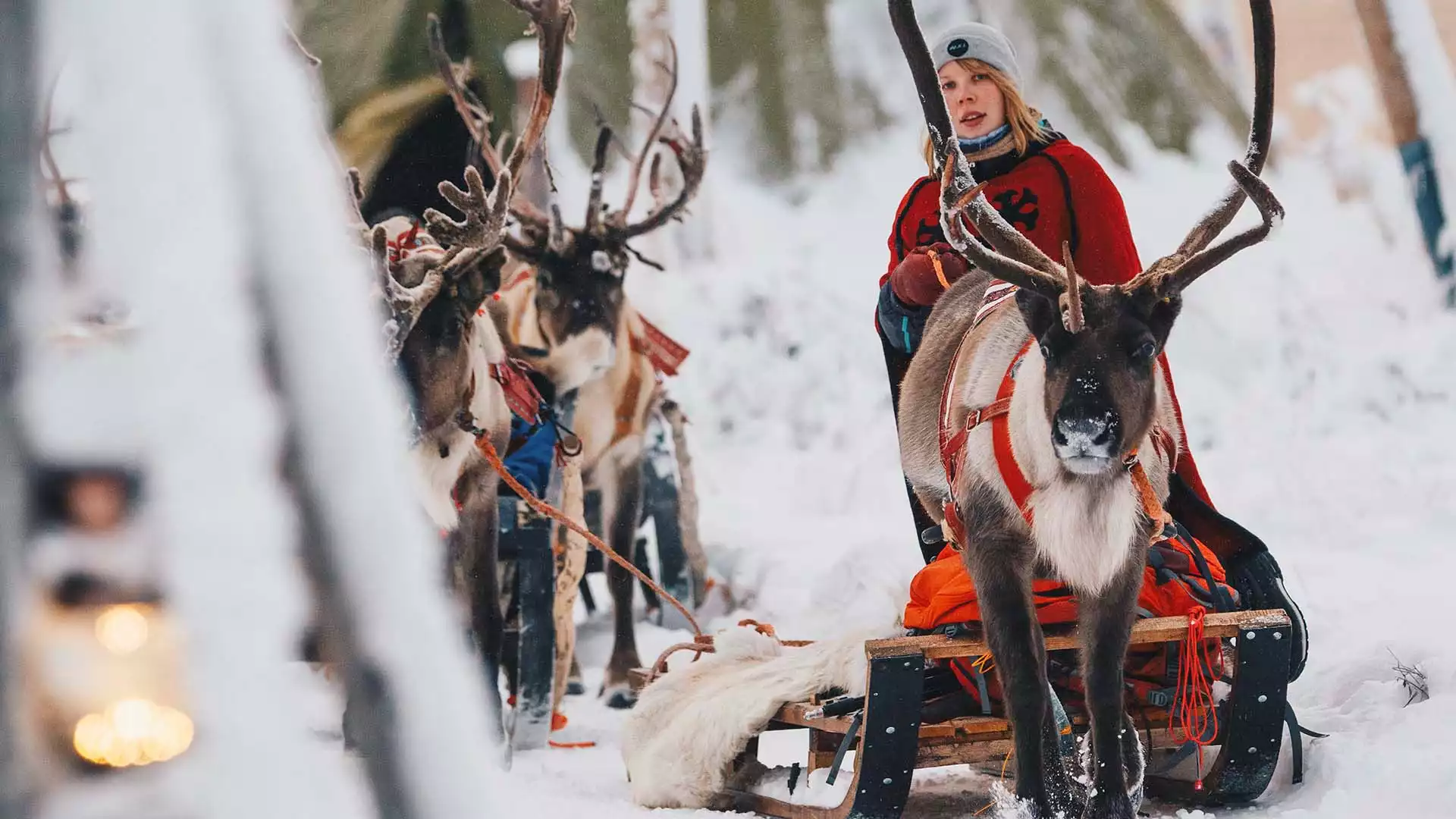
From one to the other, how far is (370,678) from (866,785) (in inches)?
113

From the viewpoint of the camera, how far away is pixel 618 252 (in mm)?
6664

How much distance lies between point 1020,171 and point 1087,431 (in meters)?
1.20

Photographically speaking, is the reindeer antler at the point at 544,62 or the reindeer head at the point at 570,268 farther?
the reindeer head at the point at 570,268

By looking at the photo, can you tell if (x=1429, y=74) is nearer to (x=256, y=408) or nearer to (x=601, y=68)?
(x=601, y=68)

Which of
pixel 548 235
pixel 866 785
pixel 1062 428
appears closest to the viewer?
pixel 1062 428

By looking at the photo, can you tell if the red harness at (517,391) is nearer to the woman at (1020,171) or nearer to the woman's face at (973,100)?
the woman at (1020,171)

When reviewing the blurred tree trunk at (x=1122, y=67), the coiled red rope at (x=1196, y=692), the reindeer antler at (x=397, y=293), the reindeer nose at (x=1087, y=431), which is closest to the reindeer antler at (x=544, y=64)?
the reindeer antler at (x=397, y=293)

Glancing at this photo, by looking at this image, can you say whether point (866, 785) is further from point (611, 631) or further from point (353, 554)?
point (611, 631)

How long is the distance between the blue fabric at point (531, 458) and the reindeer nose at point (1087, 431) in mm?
2832

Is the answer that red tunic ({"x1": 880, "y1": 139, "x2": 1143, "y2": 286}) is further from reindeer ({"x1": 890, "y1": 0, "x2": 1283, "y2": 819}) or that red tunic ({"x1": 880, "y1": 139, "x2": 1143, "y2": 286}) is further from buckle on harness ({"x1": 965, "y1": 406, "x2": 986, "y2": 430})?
buckle on harness ({"x1": 965, "y1": 406, "x2": 986, "y2": 430})

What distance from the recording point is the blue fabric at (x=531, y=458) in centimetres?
542

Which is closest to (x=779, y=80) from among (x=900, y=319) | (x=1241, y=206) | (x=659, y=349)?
(x=659, y=349)

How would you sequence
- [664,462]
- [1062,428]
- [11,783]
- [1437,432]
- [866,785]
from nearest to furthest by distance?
[11,783], [1062,428], [866,785], [664,462], [1437,432]

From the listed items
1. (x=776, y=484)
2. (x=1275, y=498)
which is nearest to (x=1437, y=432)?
(x=1275, y=498)
